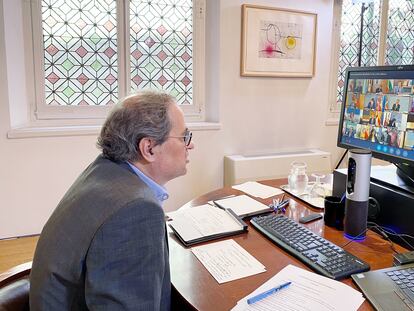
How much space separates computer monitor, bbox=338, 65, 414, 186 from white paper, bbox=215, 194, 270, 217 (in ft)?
1.45

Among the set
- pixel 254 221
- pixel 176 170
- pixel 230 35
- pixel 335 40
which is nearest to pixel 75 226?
pixel 176 170

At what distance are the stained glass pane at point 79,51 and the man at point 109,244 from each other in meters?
2.20

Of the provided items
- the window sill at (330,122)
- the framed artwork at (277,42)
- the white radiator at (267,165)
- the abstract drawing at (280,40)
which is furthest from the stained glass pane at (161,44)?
the window sill at (330,122)

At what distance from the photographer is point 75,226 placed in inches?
33.9

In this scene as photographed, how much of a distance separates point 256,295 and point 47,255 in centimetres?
50

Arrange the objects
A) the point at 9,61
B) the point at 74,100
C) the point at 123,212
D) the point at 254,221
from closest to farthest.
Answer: the point at 123,212 → the point at 254,221 → the point at 9,61 → the point at 74,100

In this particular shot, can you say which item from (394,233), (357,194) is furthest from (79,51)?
(394,233)

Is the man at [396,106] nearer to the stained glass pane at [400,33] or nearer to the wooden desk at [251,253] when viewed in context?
the wooden desk at [251,253]

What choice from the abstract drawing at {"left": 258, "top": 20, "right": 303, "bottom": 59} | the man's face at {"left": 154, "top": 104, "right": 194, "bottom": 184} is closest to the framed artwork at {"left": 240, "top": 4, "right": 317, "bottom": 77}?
the abstract drawing at {"left": 258, "top": 20, "right": 303, "bottom": 59}

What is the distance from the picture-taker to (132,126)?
1034mm

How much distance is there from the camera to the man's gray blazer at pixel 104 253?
0.82 metres

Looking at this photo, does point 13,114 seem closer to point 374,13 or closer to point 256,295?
point 256,295

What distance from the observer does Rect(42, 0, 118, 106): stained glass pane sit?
115 inches

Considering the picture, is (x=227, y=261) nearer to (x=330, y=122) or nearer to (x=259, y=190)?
(x=259, y=190)
